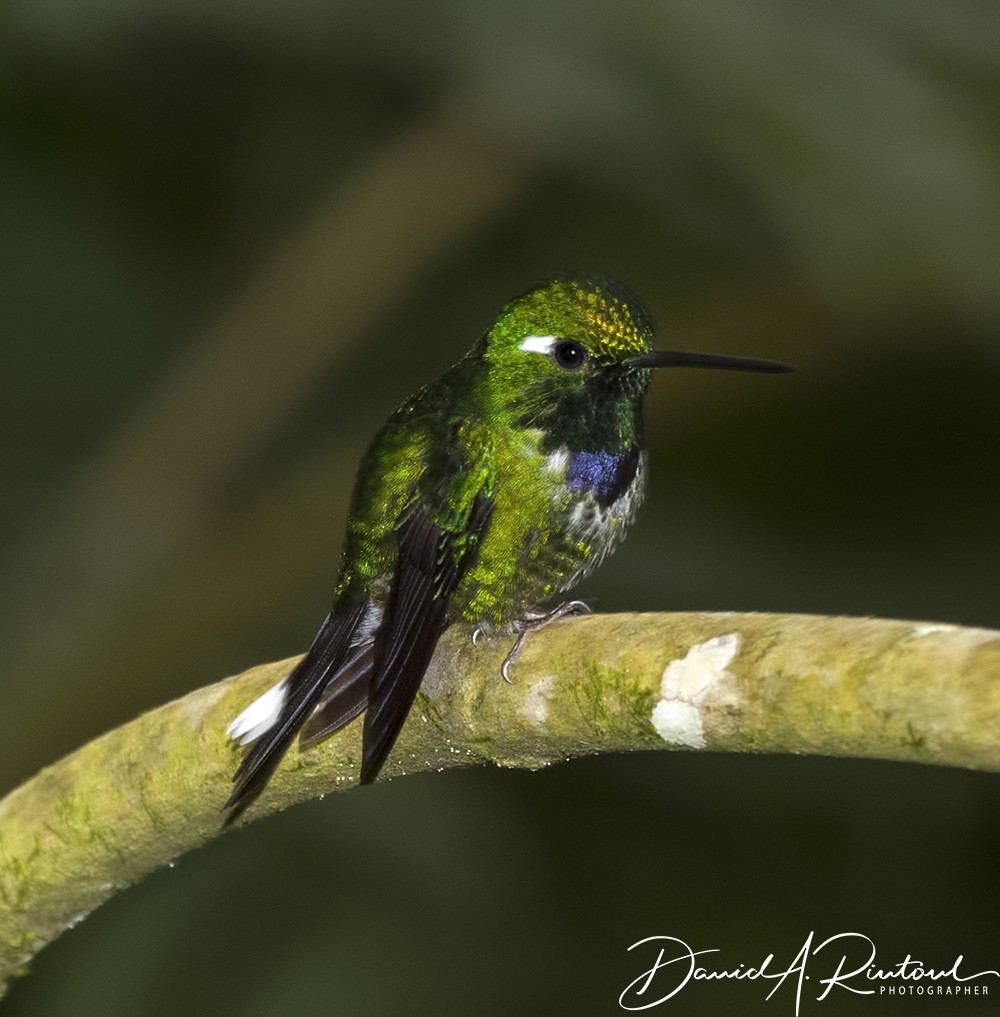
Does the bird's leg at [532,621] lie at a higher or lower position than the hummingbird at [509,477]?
lower

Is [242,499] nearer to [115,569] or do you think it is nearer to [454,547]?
[115,569]

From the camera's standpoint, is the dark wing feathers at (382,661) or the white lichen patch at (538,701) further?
the dark wing feathers at (382,661)

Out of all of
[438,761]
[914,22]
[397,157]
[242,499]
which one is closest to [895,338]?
[914,22]

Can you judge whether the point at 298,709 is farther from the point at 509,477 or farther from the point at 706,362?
the point at 706,362

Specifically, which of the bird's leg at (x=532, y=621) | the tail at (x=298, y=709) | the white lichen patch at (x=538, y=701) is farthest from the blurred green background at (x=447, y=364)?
the white lichen patch at (x=538, y=701)

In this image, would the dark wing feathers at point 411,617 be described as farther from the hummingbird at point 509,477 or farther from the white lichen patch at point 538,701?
the white lichen patch at point 538,701
